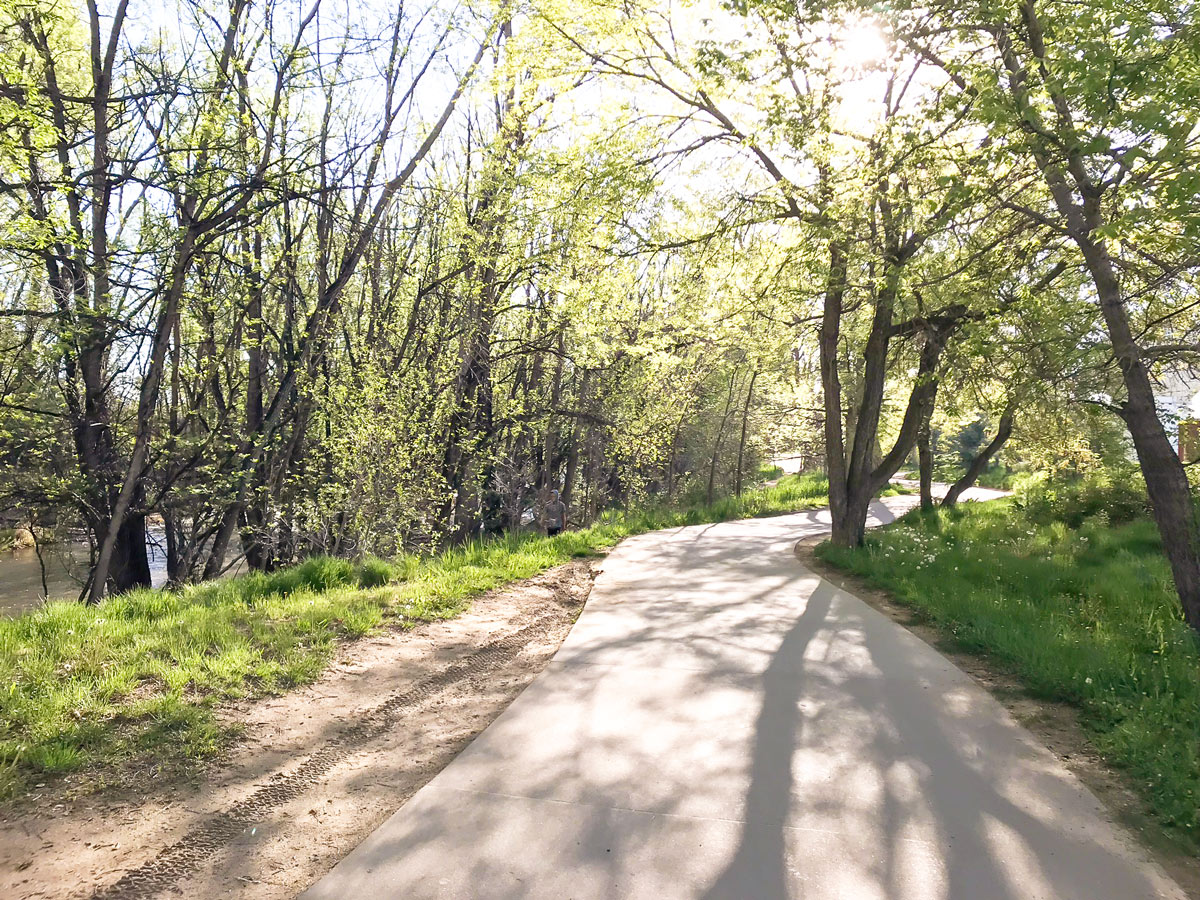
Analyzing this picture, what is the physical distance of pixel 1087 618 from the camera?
6762mm

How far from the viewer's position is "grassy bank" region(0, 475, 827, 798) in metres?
3.93

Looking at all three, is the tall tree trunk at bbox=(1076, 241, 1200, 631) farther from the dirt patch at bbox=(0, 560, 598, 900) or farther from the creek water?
the creek water

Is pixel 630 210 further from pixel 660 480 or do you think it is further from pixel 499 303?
pixel 660 480

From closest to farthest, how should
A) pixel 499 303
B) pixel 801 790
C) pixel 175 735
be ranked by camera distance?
pixel 801 790, pixel 175 735, pixel 499 303

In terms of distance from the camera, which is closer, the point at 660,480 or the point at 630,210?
the point at 630,210

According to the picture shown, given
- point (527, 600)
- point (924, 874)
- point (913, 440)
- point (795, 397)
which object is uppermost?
point (795, 397)

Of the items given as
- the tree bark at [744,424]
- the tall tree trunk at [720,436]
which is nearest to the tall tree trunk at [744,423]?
the tree bark at [744,424]

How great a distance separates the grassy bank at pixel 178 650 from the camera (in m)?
3.93

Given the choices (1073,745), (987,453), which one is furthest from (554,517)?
(1073,745)

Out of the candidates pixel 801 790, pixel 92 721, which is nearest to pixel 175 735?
pixel 92 721

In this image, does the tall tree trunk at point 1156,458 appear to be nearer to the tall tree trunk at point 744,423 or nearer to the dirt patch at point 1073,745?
the dirt patch at point 1073,745

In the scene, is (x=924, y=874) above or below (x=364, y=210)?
below

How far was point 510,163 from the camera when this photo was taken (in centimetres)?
1264

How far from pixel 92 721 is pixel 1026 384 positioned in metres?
8.84
